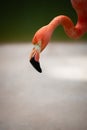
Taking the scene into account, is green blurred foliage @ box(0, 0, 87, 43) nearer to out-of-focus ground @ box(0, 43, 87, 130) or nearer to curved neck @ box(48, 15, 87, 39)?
out-of-focus ground @ box(0, 43, 87, 130)

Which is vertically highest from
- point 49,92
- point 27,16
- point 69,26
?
point 69,26

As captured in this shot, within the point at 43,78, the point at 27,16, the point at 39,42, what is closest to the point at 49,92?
the point at 43,78

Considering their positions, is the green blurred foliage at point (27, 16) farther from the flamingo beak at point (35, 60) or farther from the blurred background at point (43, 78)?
the flamingo beak at point (35, 60)

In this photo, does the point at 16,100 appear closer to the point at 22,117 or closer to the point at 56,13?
the point at 22,117

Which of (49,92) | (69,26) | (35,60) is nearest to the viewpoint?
(35,60)

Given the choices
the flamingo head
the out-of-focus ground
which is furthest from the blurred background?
the flamingo head

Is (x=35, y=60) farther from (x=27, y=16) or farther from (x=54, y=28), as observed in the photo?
(x=27, y=16)
